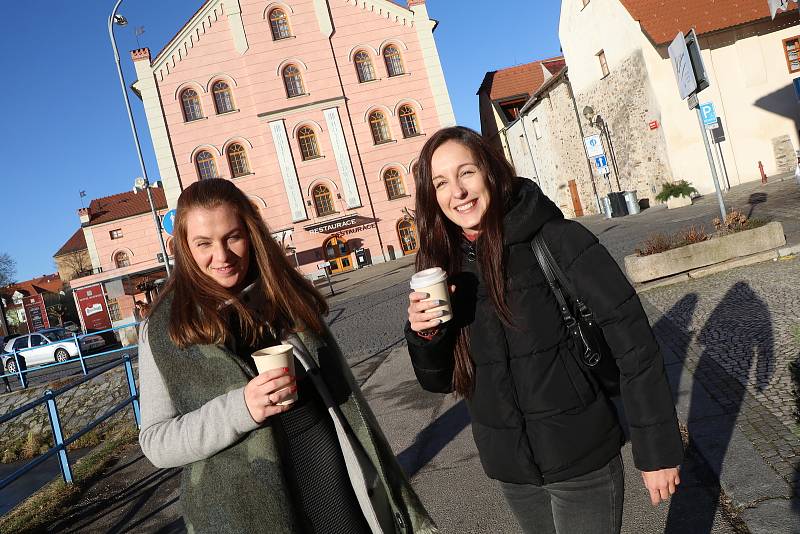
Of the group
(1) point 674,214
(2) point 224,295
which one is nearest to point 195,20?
(1) point 674,214

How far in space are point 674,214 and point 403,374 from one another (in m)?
13.9

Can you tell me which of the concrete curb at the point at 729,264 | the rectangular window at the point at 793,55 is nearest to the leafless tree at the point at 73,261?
the rectangular window at the point at 793,55

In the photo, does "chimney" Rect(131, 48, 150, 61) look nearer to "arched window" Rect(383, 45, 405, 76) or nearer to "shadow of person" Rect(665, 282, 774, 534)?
"arched window" Rect(383, 45, 405, 76)

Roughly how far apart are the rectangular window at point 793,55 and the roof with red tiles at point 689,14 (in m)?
1.81

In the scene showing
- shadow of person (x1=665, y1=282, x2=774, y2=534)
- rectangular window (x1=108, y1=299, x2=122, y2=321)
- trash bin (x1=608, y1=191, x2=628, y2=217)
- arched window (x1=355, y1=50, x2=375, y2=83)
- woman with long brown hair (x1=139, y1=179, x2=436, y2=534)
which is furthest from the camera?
rectangular window (x1=108, y1=299, x2=122, y2=321)

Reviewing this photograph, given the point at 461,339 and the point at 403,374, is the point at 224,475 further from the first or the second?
the point at 403,374

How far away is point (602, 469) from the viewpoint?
6.65 feet

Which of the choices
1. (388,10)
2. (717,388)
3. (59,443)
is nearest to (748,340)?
(717,388)

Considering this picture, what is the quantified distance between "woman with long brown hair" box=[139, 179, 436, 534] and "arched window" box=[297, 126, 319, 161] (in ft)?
109

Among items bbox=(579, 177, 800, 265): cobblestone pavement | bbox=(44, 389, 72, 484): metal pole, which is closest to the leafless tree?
bbox=(579, 177, 800, 265): cobblestone pavement

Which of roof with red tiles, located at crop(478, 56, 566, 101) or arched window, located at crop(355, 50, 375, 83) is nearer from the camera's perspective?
arched window, located at crop(355, 50, 375, 83)

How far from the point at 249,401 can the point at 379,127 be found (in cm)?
3475

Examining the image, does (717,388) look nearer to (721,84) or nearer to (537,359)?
(537,359)

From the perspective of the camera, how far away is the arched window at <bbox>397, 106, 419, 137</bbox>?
35500mm
